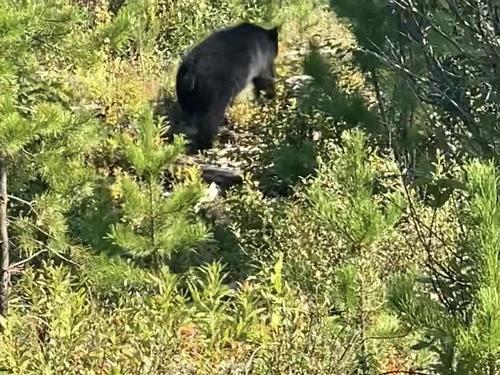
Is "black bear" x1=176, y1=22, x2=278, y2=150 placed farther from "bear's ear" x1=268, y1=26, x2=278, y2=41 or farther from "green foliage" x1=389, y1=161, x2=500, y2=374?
"green foliage" x1=389, y1=161, x2=500, y2=374

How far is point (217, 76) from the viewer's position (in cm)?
877

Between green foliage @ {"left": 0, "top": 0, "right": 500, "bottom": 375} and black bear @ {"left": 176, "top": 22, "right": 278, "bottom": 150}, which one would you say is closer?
green foliage @ {"left": 0, "top": 0, "right": 500, "bottom": 375}

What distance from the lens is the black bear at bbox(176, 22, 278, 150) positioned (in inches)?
340

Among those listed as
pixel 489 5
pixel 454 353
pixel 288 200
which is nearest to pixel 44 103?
pixel 288 200

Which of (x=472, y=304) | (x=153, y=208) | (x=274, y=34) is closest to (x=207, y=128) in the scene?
(x=274, y=34)

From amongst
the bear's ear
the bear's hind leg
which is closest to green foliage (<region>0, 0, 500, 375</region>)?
the bear's hind leg

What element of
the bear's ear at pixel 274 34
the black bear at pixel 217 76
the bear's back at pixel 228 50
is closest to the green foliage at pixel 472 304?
the black bear at pixel 217 76

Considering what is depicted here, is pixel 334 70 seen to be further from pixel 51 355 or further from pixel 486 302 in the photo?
pixel 486 302

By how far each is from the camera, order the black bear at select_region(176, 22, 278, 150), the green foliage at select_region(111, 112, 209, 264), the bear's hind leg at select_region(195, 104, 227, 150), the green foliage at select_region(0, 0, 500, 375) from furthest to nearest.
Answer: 1. the bear's hind leg at select_region(195, 104, 227, 150)
2. the black bear at select_region(176, 22, 278, 150)
3. the green foliage at select_region(111, 112, 209, 264)
4. the green foliage at select_region(0, 0, 500, 375)

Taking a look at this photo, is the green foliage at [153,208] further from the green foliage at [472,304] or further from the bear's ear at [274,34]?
the bear's ear at [274,34]

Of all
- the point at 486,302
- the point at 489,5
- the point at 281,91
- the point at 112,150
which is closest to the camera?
the point at 486,302

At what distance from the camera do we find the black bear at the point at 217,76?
863 centimetres

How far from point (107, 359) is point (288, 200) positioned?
3887mm

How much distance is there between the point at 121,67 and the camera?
9.95m
